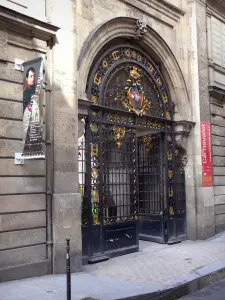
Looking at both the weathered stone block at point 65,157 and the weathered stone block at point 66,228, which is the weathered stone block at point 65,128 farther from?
the weathered stone block at point 66,228

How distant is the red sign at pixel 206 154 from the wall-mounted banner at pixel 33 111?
713 cm

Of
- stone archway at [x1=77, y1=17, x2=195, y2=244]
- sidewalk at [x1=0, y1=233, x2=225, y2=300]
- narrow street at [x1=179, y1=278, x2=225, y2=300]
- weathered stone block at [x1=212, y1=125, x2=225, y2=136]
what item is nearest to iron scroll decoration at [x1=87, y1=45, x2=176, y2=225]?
stone archway at [x1=77, y1=17, x2=195, y2=244]

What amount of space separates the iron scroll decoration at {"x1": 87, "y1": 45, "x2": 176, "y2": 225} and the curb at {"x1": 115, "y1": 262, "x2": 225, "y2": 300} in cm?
282

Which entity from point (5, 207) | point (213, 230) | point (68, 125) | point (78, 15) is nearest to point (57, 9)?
point (78, 15)

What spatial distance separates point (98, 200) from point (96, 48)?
3904mm

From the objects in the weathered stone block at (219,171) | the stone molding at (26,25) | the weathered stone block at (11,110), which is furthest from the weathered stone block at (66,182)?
the weathered stone block at (219,171)

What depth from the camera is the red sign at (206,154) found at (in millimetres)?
12602

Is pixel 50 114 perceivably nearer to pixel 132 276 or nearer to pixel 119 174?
pixel 119 174

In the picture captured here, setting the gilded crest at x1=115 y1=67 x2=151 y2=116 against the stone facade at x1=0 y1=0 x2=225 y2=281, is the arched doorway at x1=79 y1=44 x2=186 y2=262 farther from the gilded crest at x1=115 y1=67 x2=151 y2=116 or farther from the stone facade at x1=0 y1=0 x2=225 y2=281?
the stone facade at x1=0 y1=0 x2=225 y2=281

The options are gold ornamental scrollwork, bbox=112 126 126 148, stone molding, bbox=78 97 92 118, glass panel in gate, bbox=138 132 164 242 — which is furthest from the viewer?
glass panel in gate, bbox=138 132 164 242

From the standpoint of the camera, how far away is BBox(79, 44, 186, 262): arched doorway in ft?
30.7

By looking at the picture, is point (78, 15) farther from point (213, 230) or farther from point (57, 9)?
point (213, 230)

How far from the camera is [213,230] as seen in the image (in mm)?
12797

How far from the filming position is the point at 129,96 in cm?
1070
